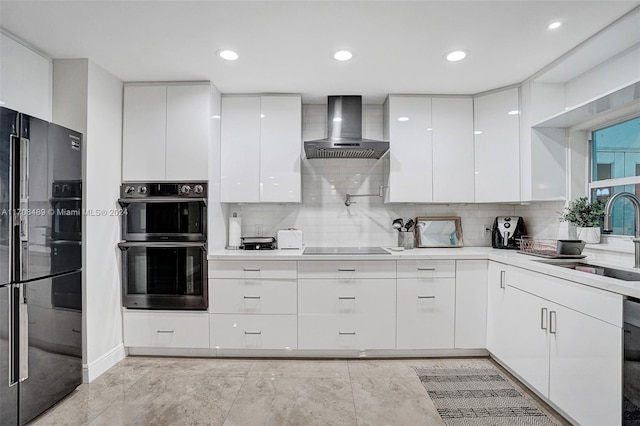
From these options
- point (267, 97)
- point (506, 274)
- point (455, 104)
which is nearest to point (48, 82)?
point (267, 97)

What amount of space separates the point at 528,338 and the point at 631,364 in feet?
2.48

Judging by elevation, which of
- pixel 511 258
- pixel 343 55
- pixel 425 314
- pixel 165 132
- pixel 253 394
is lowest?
pixel 253 394

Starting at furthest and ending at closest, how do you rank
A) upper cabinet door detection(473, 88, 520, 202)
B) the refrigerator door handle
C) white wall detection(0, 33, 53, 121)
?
upper cabinet door detection(473, 88, 520, 202) → white wall detection(0, 33, 53, 121) → the refrigerator door handle

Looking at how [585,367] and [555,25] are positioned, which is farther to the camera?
[555,25]

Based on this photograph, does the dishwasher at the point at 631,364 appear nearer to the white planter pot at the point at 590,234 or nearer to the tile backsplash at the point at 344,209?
the white planter pot at the point at 590,234

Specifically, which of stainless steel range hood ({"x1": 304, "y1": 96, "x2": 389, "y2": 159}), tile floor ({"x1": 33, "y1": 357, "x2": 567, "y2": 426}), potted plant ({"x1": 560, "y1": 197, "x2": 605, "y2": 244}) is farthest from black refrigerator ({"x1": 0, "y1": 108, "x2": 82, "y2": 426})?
potted plant ({"x1": 560, "y1": 197, "x2": 605, "y2": 244})

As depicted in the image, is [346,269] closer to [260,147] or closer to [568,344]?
[260,147]

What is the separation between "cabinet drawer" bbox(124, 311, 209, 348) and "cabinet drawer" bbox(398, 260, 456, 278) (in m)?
1.72

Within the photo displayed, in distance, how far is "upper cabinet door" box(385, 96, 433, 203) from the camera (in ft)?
9.88

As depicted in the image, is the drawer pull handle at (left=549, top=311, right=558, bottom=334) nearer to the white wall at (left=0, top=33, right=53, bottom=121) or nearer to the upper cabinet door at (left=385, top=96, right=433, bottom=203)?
the upper cabinet door at (left=385, top=96, right=433, bottom=203)

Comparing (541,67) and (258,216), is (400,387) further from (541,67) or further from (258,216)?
(541,67)

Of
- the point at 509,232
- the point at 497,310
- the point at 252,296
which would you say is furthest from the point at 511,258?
the point at 252,296

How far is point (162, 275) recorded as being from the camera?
2709 millimetres

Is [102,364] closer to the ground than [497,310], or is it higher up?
closer to the ground
